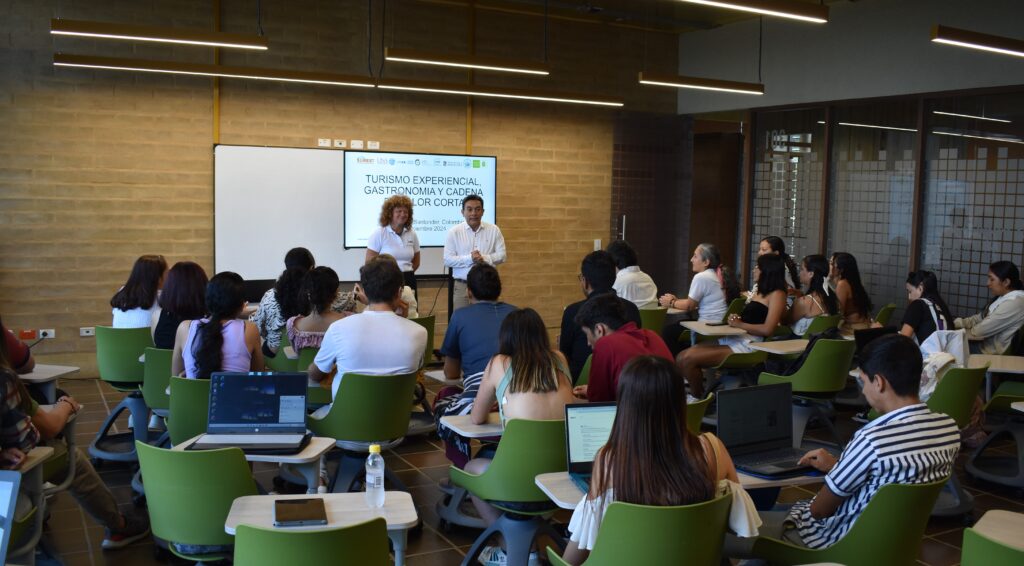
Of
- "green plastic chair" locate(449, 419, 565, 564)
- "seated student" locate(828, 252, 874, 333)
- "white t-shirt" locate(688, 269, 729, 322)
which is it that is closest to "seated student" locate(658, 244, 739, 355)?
"white t-shirt" locate(688, 269, 729, 322)

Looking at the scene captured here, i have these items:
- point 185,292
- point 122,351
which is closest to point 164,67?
point 122,351

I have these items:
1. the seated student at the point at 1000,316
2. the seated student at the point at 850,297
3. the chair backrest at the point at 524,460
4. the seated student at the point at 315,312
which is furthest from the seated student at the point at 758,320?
the chair backrest at the point at 524,460

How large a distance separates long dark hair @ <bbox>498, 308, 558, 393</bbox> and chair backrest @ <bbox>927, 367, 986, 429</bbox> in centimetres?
262

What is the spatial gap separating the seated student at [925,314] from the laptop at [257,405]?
174 inches

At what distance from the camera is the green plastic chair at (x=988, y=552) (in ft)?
7.63

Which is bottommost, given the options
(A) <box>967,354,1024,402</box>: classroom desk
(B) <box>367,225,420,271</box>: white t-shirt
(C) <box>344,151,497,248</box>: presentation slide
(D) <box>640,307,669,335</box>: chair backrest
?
(A) <box>967,354,1024,402</box>: classroom desk

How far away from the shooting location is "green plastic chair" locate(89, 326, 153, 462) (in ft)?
18.5

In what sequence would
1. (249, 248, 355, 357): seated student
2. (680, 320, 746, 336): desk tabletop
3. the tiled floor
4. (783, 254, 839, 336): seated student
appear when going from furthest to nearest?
1. (783, 254, 839, 336): seated student
2. (680, 320, 746, 336): desk tabletop
3. (249, 248, 355, 357): seated student
4. the tiled floor

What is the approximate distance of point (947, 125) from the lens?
8.80 metres

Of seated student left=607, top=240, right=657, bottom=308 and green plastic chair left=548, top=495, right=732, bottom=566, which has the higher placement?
seated student left=607, top=240, right=657, bottom=308

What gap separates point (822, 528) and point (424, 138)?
24.4 feet

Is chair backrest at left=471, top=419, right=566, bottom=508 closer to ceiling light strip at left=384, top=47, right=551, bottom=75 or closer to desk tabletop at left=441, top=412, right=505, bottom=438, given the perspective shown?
desk tabletop at left=441, top=412, right=505, bottom=438

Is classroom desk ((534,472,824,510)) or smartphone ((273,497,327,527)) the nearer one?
smartphone ((273,497,327,527))


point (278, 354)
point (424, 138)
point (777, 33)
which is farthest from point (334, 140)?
point (777, 33)
